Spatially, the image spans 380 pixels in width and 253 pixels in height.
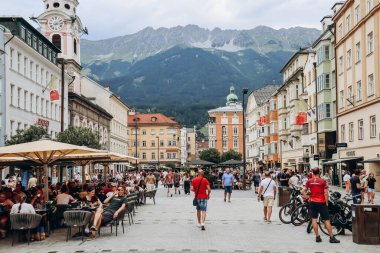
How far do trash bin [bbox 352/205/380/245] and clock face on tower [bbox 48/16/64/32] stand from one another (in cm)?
6711

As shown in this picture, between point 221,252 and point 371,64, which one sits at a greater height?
point 371,64

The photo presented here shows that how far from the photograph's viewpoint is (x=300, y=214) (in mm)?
18156

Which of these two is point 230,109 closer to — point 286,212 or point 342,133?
point 342,133

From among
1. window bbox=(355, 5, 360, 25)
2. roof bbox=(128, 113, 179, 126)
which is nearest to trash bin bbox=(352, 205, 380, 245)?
window bbox=(355, 5, 360, 25)

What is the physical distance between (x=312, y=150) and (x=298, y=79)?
37.5 feet

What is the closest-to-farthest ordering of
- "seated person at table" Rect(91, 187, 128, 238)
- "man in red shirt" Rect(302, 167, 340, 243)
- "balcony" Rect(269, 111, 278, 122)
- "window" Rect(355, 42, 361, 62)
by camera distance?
"man in red shirt" Rect(302, 167, 340, 243), "seated person at table" Rect(91, 187, 128, 238), "window" Rect(355, 42, 361, 62), "balcony" Rect(269, 111, 278, 122)

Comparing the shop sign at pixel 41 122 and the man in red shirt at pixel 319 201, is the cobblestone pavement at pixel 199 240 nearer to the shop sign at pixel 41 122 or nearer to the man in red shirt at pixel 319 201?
the man in red shirt at pixel 319 201

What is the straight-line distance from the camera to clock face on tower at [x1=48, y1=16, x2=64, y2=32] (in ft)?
248

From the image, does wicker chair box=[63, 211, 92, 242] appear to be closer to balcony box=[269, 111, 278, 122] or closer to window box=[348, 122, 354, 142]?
window box=[348, 122, 354, 142]

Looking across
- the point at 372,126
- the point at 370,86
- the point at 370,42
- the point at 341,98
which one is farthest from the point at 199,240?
the point at 341,98

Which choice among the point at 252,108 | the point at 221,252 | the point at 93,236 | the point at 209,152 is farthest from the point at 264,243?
the point at 209,152

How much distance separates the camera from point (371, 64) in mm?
38656

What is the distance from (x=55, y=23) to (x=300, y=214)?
63.6 m

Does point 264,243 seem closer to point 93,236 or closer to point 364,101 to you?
point 93,236
